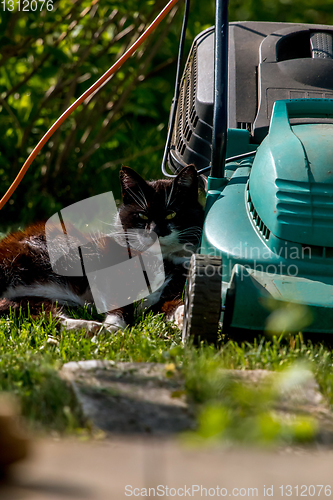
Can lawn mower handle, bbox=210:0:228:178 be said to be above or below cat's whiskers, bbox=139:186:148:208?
above

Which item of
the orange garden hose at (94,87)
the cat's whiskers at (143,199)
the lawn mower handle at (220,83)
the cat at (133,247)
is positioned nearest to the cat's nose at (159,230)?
the cat at (133,247)

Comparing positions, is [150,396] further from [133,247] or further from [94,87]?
[94,87]

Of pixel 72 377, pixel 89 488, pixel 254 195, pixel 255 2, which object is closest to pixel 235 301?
pixel 254 195

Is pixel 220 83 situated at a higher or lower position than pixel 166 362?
higher

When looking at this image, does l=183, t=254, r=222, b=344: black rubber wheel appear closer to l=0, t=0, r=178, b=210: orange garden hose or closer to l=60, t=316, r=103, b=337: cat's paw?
l=60, t=316, r=103, b=337: cat's paw

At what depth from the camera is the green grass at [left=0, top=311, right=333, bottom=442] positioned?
3.51 ft

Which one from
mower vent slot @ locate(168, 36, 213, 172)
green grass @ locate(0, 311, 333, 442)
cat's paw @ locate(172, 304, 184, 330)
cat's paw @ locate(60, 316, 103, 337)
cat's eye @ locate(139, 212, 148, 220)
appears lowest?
cat's paw @ locate(60, 316, 103, 337)

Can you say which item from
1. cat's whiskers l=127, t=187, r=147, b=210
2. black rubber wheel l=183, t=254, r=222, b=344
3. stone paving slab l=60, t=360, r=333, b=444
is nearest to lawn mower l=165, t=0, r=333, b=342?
black rubber wheel l=183, t=254, r=222, b=344

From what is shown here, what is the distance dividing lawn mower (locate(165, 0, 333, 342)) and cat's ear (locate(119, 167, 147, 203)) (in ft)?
1.10

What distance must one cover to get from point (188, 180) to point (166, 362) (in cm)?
102

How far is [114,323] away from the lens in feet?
6.79

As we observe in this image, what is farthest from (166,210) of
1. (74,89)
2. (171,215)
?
(74,89)

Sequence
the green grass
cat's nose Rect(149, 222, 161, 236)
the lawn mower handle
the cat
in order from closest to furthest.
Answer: the green grass
the lawn mower handle
the cat
cat's nose Rect(149, 222, 161, 236)

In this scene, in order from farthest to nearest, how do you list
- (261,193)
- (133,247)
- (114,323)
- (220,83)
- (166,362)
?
(133,247), (114,323), (220,83), (261,193), (166,362)
